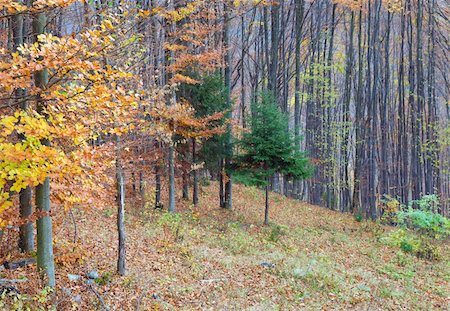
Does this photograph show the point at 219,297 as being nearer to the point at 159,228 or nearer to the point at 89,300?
the point at 89,300

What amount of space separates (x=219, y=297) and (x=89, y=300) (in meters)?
2.66

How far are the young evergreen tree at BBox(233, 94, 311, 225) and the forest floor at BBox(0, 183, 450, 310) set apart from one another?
2064 millimetres

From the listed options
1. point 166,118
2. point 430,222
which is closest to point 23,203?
point 166,118

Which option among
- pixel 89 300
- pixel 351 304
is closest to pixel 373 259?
pixel 351 304

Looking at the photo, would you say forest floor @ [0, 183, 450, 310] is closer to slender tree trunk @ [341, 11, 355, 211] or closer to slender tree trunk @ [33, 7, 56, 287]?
slender tree trunk @ [33, 7, 56, 287]

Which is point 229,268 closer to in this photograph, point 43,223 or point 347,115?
point 43,223

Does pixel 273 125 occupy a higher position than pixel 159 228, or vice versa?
pixel 273 125

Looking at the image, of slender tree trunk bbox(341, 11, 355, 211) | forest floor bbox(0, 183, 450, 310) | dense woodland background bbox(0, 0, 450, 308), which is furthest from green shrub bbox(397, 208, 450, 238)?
slender tree trunk bbox(341, 11, 355, 211)

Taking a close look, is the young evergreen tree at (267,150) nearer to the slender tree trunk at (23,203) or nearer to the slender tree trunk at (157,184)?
the slender tree trunk at (157,184)

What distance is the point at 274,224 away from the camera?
16.3m

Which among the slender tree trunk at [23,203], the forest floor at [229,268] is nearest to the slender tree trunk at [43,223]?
the forest floor at [229,268]

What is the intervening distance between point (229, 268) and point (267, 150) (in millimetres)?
6495

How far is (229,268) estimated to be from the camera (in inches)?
385

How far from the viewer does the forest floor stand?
23.8ft
